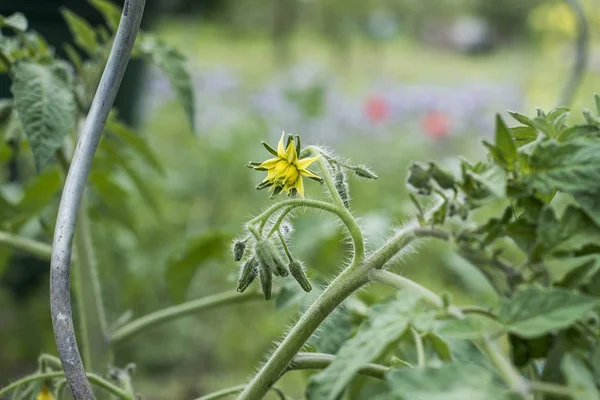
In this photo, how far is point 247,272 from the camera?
40cm

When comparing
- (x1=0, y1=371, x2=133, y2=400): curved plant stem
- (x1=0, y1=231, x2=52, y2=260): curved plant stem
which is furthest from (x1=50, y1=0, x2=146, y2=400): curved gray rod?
(x1=0, y1=231, x2=52, y2=260): curved plant stem

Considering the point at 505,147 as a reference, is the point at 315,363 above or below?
below

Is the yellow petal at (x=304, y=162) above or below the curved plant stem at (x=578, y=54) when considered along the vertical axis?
below

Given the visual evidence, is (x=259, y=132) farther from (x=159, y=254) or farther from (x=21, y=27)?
(x=21, y=27)

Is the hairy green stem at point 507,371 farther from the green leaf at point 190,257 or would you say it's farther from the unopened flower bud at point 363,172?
the green leaf at point 190,257

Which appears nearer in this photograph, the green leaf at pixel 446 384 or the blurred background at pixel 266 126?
the green leaf at pixel 446 384

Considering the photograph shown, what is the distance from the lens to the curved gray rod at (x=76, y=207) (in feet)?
1.16

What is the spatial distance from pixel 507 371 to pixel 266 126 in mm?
2032

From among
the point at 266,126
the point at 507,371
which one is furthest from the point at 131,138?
the point at 266,126

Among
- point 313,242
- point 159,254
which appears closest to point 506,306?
point 313,242

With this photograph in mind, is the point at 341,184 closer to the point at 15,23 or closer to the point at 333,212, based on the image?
the point at 333,212

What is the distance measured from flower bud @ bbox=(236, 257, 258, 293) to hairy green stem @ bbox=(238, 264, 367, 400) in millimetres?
41

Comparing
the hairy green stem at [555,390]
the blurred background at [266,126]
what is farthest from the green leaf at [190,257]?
the hairy green stem at [555,390]

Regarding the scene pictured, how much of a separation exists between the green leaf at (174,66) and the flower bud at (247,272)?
27cm
